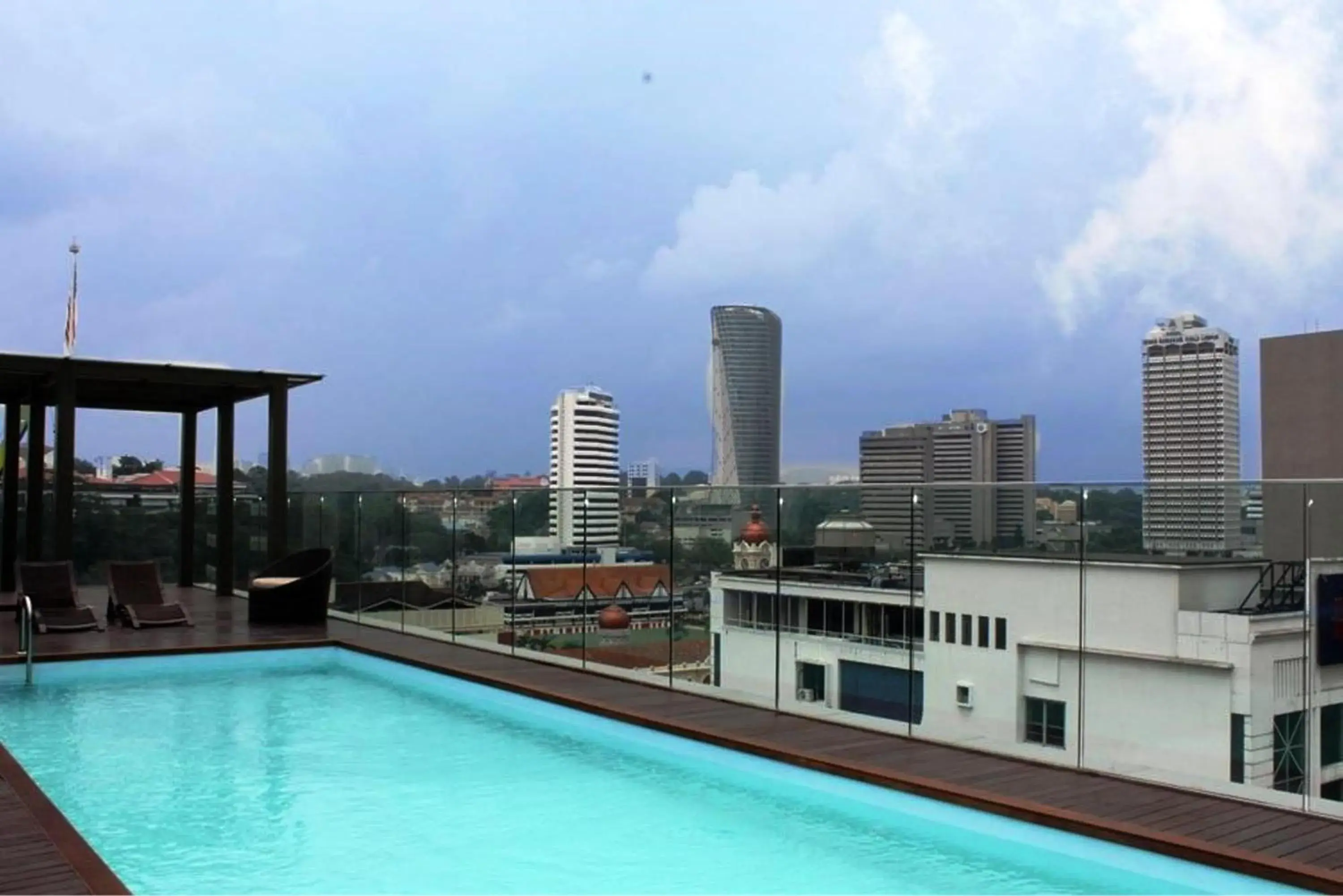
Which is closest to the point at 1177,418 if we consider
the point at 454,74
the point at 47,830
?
the point at 454,74

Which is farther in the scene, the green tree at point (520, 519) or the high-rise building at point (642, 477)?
the green tree at point (520, 519)

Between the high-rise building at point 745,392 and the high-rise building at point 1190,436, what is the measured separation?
868 cm

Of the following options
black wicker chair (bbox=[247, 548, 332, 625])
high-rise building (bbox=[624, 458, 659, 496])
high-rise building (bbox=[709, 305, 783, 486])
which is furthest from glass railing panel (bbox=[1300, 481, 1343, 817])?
high-rise building (bbox=[709, 305, 783, 486])

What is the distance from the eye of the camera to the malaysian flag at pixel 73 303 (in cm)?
1427

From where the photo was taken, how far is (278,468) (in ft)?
45.2

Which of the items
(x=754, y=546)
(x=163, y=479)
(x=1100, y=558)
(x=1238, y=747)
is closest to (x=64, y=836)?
(x=754, y=546)

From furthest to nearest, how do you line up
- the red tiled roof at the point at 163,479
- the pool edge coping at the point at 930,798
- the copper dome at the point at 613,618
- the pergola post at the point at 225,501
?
the red tiled roof at the point at 163,479 < the pergola post at the point at 225,501 < the copper dome at the point at 613,618 < the pool edge coping at the point at 930,798

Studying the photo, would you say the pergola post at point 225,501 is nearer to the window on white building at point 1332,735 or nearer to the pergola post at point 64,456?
the pergola post at point 64,456

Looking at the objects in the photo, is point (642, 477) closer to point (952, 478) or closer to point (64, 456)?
point (952, 478)

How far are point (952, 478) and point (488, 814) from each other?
20.9 ft

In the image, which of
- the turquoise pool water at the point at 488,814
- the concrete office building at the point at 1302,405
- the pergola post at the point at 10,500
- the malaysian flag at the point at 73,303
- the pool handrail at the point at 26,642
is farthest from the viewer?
the concrete office building at the point at 1302,405

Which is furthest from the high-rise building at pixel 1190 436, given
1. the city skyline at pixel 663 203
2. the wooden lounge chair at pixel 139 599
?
the wooden lounge chair at pixel 139 599

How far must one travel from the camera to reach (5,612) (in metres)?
12.2

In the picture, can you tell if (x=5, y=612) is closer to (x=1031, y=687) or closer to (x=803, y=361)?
(x=1031, y=687)
